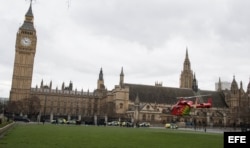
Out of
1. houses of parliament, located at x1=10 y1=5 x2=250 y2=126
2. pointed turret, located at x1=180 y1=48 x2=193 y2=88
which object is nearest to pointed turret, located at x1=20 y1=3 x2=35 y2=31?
houses of parliament, located at x1=10 y1=5 x2=250 y2=126

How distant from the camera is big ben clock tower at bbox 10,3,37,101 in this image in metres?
124

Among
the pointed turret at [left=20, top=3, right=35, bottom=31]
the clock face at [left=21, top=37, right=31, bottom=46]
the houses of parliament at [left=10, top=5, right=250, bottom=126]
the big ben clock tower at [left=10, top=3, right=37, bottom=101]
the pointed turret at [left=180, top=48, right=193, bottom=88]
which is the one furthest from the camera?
the pointed turret at [left=180, top=48, right=193, bottom=88]

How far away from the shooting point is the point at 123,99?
110 m

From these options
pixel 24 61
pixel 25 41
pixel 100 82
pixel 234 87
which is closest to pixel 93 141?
pixel 234 87

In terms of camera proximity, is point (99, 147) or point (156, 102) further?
point (156, 102)

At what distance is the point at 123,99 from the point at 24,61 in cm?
4509

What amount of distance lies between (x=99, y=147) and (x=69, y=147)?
→ 1.74 meters

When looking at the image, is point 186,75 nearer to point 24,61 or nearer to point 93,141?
point 24,61

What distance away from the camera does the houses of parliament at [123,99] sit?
105000 millimetres

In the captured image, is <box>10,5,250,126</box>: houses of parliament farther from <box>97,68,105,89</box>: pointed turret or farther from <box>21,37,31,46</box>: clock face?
<box>97,68,105,89</box>: pointed turret

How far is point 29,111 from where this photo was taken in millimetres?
102000

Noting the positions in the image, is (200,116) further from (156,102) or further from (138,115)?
(138,115)

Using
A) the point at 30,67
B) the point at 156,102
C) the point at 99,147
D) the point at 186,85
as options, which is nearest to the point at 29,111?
the point at 30,67

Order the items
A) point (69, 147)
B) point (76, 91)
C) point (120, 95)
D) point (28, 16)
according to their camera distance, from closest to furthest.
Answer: point (69, 147) < point (120, 95) < point (28, 16) < point (76, 91)
